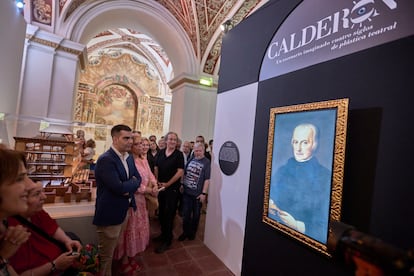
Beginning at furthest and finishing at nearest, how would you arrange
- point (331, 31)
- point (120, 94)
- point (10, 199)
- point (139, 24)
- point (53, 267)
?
point (120, 94) < point (139, 24) < point (331, 31) < point (53, 267) < point (10, 199)

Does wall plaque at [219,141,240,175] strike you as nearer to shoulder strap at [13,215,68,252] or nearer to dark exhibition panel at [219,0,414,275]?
dark exhibition panel at [219,0,414,275]

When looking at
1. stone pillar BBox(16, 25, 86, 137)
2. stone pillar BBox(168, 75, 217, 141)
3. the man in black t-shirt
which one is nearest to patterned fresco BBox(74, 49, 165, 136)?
stone pillar BBox(168, 75, 217, 141)

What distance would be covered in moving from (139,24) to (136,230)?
727 centimetres

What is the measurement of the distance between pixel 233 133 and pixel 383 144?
63.1 inches

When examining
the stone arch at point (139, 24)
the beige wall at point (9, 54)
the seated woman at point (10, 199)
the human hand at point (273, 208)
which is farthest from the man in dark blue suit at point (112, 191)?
the stone arch at point (139, 24)

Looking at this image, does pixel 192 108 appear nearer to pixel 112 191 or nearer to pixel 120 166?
pixel 120 166

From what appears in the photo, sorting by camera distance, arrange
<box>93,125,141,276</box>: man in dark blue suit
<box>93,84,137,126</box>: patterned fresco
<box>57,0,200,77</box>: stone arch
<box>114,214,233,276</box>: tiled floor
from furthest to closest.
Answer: <box>93,84,137,126</box>: patterned fresco → <box>57,0,200,77</box>: stone arch → <box>114,214,233,276</box>: tiled floor → <box>93,125,141,276</box>: man in dark blue suit

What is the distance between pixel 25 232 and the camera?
960mm

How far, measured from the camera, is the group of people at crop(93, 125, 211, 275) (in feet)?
5.94

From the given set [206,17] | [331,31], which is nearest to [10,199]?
[331,31]

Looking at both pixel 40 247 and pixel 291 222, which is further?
pixel 291 222

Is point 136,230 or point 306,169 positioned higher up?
point 306,169

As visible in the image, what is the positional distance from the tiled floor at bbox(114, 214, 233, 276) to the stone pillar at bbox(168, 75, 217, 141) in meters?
4.63

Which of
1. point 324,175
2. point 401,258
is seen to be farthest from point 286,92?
point 401,258
